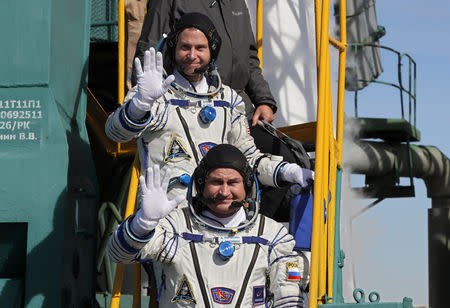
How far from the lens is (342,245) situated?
31.7 feet

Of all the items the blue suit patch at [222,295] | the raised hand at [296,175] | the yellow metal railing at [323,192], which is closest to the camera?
the blue suit patch at [222,295]

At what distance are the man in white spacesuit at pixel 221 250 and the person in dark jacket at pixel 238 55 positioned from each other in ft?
3.37

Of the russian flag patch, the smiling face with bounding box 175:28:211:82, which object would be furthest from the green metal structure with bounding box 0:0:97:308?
the russian flag patch

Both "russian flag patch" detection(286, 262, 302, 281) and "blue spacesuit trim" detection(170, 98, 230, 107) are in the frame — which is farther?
"blue spacesuit trim" detection(170, 98, 230, 107)

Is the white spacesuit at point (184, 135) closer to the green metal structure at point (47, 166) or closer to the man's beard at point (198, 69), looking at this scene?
the man's beard at point (198, 69)

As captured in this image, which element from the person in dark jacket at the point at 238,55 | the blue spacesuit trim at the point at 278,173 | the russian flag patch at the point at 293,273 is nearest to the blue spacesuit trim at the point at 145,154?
the person in dark jacket at the point at 238,55

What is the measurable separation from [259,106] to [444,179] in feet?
28.8

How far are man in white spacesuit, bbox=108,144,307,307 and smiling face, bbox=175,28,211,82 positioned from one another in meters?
0.71

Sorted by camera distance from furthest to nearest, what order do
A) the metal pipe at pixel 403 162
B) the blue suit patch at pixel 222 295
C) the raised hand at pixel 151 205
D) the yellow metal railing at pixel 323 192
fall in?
the metal pipe at pixel 403 162 < the yellow metal railing at pixel 323 192 < the blue suit patch at pixel 222 295 < the raised hand at pixel 151 205

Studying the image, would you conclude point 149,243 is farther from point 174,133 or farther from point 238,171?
point 174,133

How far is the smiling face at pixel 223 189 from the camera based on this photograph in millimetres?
3428

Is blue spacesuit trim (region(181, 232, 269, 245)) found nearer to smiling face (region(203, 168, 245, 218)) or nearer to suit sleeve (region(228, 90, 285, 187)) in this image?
smiling face (region(203, 168, 245, 218))

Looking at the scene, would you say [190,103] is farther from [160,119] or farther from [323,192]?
[323,192]

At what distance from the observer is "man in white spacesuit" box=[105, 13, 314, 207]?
157 inches
